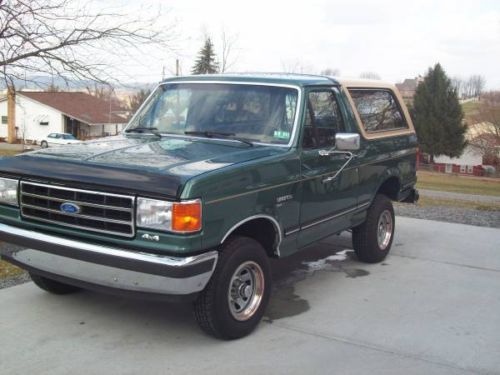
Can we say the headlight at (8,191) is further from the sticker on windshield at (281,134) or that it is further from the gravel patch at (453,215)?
the gravel patch at (453,215)

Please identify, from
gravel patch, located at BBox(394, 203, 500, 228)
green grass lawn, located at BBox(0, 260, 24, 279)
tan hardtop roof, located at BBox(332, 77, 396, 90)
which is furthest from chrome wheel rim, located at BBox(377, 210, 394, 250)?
green grass lawn, located at BBox(0, 260, 24, 279)

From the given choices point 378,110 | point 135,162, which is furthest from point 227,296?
point 378,110

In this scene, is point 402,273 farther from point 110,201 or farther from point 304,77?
point 110,201

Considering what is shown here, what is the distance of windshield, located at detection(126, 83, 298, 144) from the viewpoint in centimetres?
499

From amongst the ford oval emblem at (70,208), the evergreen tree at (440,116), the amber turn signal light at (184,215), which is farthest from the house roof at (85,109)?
the amber turn signal light at (184,215)

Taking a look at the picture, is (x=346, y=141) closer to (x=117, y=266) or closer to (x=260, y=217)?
(x=260, y=217)

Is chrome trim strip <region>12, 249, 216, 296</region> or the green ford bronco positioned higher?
the green ford bronco

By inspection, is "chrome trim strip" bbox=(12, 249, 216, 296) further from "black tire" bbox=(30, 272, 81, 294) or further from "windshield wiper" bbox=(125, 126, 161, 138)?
"windshield wiper" bbox=(125, 126, 161, 138)

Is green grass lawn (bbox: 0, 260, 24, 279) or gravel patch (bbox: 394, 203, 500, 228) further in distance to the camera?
gravel patch (bbox: 394, 203, 500, 228)

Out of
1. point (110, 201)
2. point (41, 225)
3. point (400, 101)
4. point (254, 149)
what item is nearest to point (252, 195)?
point (254, 149)

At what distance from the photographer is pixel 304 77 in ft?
18.3

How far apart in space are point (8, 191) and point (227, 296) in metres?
1.85

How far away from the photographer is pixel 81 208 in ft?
13.0

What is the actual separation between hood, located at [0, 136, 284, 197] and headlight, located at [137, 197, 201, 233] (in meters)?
0.08
